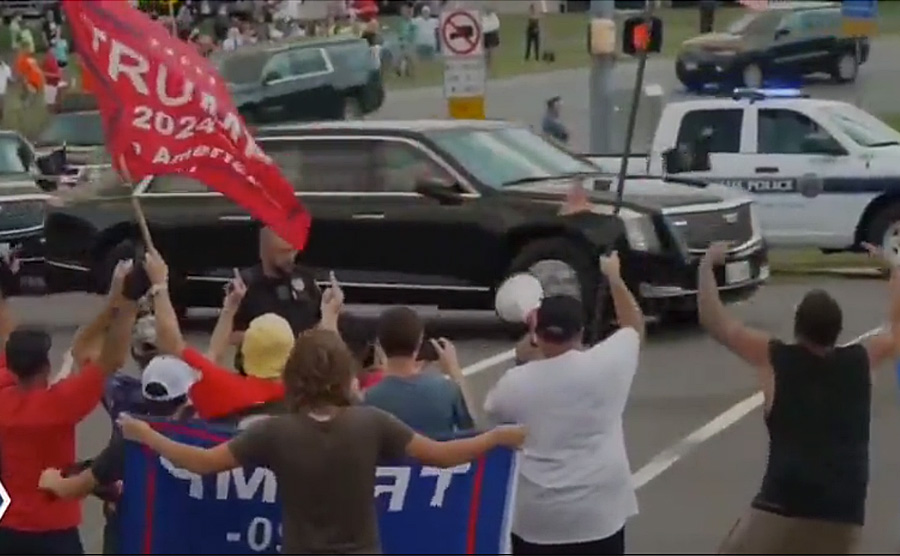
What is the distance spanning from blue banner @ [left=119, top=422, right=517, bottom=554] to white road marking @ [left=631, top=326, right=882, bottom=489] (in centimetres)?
422

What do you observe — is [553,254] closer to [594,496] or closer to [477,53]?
[477,53]

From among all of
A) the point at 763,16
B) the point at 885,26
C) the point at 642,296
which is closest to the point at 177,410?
the point at 642,296

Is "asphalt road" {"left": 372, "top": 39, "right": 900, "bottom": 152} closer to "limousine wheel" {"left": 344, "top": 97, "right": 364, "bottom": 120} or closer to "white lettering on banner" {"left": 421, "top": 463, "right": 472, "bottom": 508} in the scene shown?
"limousine wheel" {"left": 344, "top": 97, "right": 364, "bottom": 120}

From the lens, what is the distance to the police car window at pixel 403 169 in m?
17.4

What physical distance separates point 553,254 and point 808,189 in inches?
192

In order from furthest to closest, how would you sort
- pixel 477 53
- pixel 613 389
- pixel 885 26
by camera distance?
1. pixel 885 26
2. pixel 477 53
3. pixel 613 389

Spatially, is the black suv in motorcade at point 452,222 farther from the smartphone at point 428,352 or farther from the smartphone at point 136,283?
A: the smartphone at point 136,283

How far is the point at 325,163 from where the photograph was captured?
1792 cm

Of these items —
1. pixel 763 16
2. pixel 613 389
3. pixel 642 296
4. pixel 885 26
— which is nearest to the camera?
pixel 613 389

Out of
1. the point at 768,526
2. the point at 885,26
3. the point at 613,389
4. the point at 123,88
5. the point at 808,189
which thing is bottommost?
the point at 885,26

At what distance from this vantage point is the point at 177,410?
23.9ft

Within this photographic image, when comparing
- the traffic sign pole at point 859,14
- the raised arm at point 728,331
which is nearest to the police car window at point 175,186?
the raised arm at point 728,331

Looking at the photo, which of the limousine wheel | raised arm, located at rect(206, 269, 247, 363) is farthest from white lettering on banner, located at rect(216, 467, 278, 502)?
the limousine wheel

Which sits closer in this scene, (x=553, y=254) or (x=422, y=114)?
(x=553, y=254)
